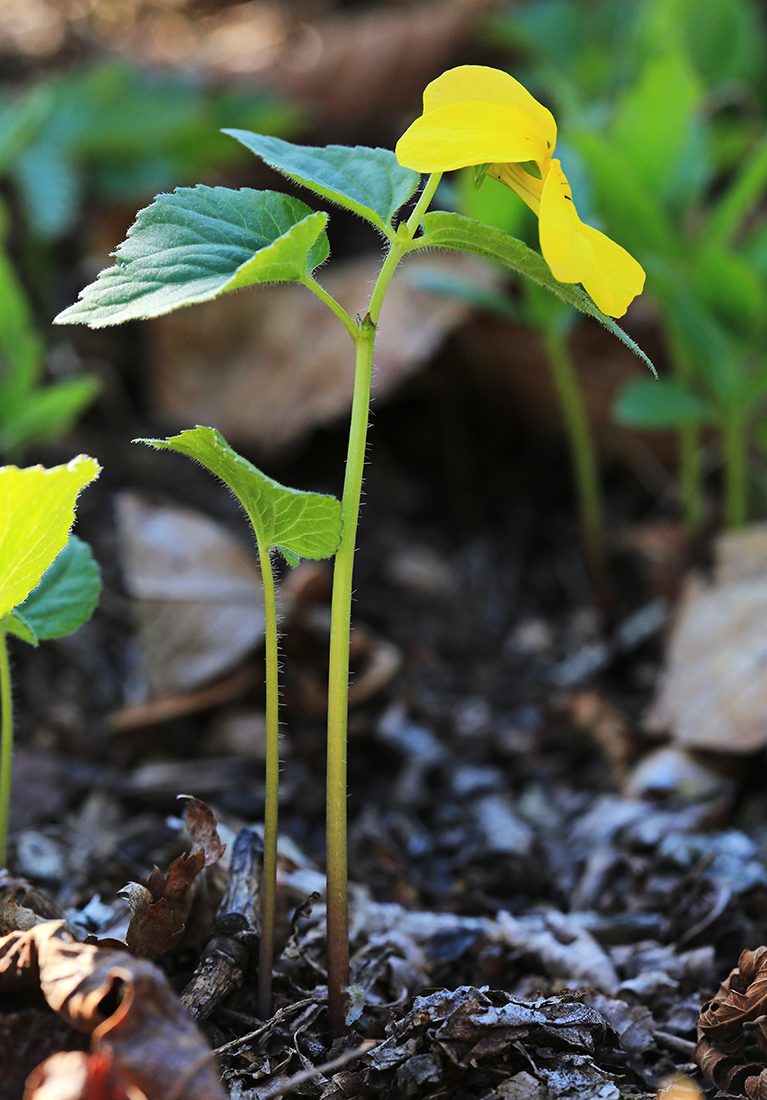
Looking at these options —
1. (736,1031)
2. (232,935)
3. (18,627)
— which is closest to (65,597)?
(18,627)

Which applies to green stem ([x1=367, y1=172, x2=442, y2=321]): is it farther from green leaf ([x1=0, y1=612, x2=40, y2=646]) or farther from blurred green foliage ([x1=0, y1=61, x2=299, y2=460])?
blurred green foliage ([x1=0, y1=61, x2=299, y2=460])

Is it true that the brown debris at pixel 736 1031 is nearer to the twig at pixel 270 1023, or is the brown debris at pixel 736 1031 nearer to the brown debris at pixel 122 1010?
the twig at pixel 270 1023

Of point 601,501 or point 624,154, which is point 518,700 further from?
point 624,154

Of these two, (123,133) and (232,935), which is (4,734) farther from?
(123,133)

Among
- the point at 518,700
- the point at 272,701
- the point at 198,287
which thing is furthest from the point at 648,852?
the point at 198,287

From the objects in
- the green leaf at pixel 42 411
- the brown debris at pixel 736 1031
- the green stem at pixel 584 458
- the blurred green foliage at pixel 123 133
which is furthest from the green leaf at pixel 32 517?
the blurred green foliage at pixel 123 133

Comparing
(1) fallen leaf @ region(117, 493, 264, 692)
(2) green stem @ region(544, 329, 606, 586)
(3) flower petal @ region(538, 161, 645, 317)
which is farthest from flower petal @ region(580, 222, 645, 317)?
(2) green stem @ region(544, 329, 606, 586)

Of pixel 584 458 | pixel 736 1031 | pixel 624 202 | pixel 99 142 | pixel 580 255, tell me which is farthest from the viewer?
pixel 99 142
